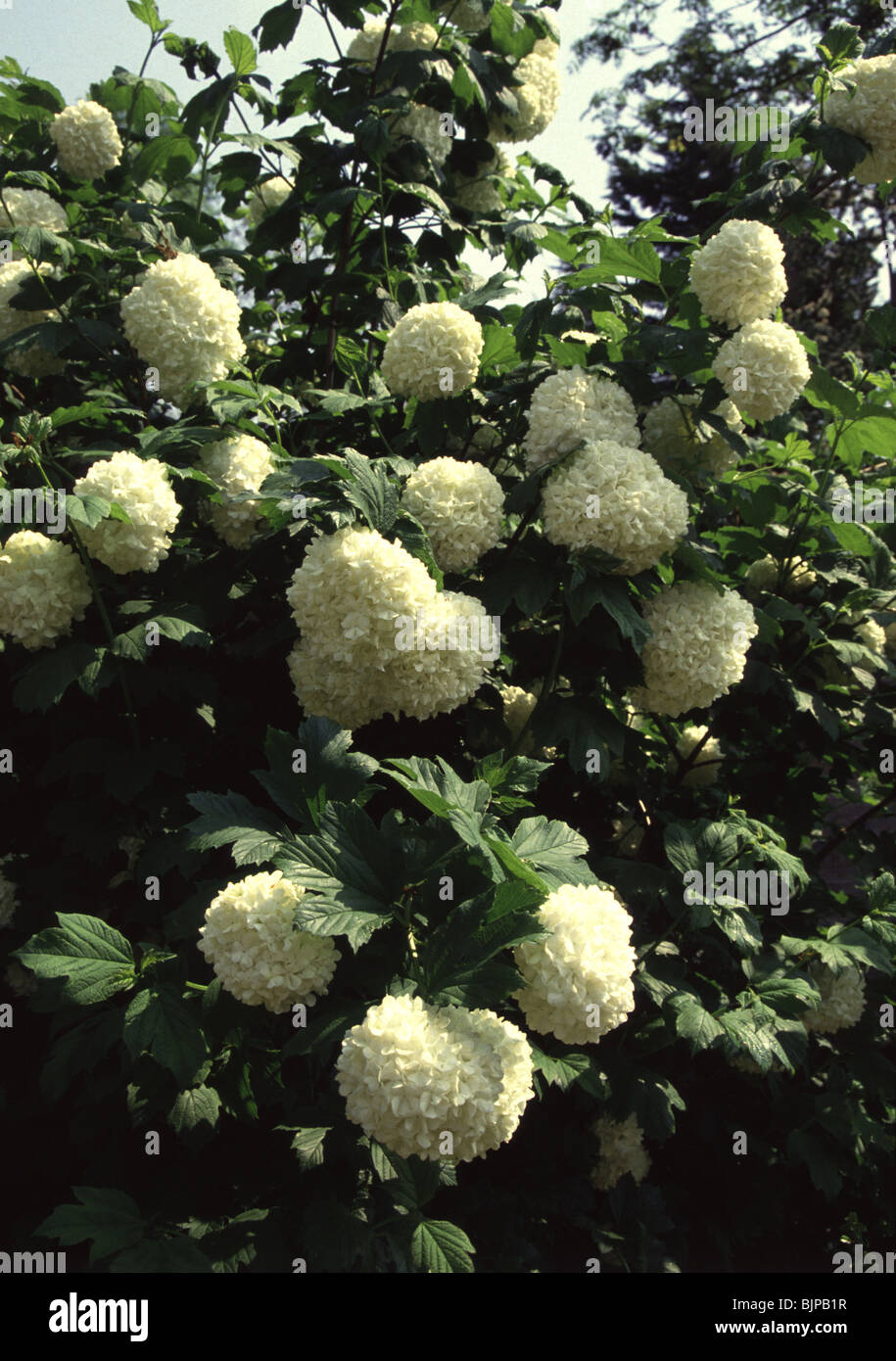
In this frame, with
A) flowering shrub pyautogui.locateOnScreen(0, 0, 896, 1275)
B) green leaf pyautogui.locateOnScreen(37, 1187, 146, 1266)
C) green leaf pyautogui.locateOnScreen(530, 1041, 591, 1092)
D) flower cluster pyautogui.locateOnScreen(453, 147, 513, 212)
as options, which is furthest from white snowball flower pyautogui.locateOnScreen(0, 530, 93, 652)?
flower cluster pyautogui.locateOnScreen(453, 147, 513, 212)

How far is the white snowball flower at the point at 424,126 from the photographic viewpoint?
3.61m

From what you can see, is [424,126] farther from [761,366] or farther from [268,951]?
[268,951]

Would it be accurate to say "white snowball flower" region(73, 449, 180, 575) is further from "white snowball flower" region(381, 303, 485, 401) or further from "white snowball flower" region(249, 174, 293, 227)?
"white snowball flower" region(249, 174, 293, 227)

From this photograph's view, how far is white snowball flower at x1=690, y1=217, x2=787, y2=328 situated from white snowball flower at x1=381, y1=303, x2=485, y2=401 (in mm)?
643

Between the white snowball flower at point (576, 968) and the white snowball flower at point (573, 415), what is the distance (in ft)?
3.77

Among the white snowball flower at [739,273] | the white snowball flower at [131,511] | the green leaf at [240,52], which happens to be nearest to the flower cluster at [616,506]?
the white snowball flower at [739,273]

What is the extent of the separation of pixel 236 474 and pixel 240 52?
2.17 metres

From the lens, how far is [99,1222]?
2031 mm

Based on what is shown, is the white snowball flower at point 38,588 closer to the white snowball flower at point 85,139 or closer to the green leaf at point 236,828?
the green leaf at point 236,828

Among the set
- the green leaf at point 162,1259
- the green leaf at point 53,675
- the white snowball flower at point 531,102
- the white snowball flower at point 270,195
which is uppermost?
the white snowball flower at point 531,102

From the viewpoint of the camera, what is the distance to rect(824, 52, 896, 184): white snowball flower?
2.83 meters

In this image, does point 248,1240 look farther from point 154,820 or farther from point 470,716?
point 470,716

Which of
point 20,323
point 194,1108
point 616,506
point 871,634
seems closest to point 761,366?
point 616,506
